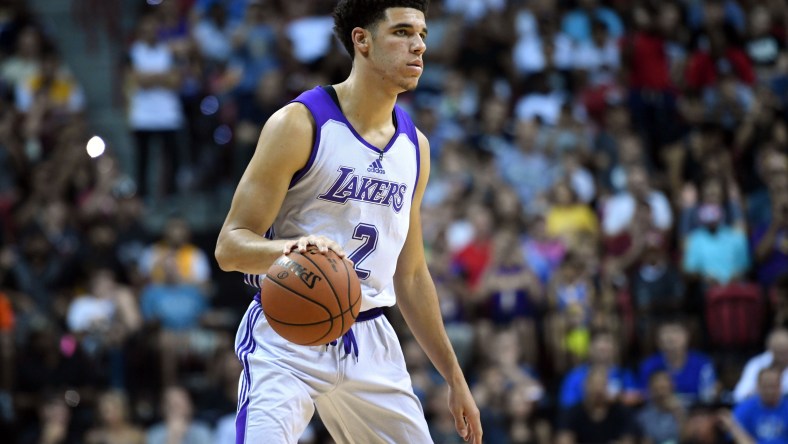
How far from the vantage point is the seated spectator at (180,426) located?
10.8 meters

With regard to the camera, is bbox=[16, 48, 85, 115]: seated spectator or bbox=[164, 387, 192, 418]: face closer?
bbox=[164, 387, 192, 418]: face

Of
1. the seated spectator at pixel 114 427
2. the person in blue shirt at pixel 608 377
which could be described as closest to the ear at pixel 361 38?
the person in blue shirt at pixel 608 377

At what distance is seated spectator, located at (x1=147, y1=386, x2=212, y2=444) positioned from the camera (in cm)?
1075

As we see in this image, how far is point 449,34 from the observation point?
15148 millimetres

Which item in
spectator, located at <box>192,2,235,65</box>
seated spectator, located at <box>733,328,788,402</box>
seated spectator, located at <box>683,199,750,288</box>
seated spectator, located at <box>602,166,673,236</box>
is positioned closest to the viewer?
seated spectator, located at <box>733,328,788,402</box>

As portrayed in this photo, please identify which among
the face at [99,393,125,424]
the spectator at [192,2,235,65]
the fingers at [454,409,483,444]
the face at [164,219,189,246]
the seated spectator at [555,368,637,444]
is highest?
the spectator at [192,2,235,65]

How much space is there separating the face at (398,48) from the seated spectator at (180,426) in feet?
21.8

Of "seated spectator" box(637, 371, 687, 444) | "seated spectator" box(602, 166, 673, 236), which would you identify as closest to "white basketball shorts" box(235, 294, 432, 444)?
"seated spectator" box(637, 371, 687, 444)

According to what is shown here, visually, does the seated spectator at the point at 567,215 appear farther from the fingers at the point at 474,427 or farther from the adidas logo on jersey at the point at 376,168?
the adidas logo on jersey at the point at 376,168

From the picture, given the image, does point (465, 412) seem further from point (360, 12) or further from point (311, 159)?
point (360, 12)

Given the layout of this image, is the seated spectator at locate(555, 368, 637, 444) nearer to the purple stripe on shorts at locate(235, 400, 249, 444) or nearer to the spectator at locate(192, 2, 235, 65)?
the purple stripe on shorts at locate(235, 400, 249, 444)

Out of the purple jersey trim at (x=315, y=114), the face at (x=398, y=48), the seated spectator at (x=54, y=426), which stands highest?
the face at (x=398, y=48)

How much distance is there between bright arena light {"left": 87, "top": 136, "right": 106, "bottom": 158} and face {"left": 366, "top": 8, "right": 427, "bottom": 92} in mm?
10598

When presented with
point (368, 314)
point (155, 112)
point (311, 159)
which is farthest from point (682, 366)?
point (155, 112)
